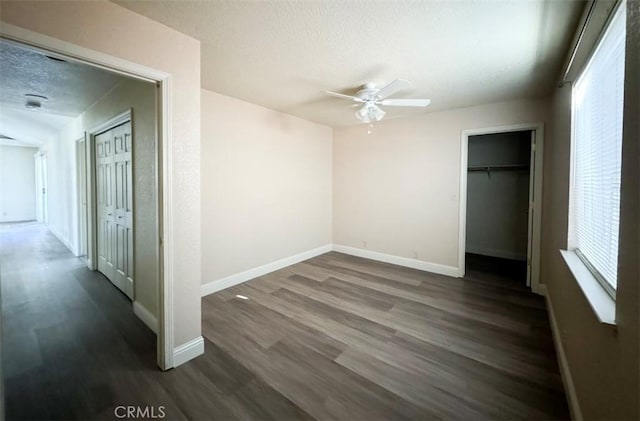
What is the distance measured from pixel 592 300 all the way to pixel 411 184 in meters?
3.26

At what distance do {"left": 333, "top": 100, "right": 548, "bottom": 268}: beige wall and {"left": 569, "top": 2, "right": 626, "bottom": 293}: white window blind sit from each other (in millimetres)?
1771

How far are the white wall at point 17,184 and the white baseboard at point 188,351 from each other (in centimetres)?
1078

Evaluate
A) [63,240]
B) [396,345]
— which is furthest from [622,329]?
[63,240]

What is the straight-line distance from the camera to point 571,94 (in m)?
2.27

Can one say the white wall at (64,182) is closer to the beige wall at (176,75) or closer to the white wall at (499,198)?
the beige wall at (176,75)

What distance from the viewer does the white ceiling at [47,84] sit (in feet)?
8.02

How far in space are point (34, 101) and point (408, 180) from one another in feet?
17.8

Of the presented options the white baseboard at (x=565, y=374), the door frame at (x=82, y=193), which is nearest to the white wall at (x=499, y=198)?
the white baseboard at (x=565, y=374)

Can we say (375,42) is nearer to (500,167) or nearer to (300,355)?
(300,355)

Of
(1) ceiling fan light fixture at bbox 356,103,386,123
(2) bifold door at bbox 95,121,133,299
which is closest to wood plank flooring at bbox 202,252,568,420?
(2) bifold door at bbox 95,121,133,299

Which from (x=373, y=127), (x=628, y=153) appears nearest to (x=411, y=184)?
(x=373, y=127)

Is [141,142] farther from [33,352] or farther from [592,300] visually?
[592,300]

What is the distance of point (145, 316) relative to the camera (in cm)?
273

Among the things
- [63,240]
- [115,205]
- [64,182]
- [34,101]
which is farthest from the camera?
[63,240]
